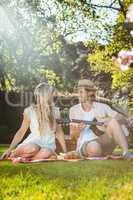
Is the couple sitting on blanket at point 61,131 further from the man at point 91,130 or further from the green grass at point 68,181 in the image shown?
the green grass at point 68,181

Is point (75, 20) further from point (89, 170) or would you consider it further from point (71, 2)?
point (89, 170)

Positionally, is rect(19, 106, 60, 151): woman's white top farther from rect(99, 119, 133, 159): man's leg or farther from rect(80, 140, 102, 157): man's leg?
rect(99, 119, 133, 159): man's leg

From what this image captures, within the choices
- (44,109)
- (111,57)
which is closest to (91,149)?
(44,109)

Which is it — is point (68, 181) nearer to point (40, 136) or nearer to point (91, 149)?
point (91, 149)

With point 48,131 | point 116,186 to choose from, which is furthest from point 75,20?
point 116,186

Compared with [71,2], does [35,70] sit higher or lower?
lower

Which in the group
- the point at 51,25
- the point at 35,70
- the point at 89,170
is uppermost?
the point at 51,25

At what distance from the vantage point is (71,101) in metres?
9.15

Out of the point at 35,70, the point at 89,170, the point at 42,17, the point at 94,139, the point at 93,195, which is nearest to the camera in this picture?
the point at 93,195

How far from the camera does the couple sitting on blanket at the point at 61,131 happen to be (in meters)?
6.71

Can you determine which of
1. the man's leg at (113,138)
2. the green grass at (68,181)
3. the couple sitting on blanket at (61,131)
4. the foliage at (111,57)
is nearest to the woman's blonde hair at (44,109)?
the couple sitting on blanket at (61,131)

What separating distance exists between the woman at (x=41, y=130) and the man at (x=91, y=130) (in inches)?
9.2

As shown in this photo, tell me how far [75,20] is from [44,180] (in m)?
8.94

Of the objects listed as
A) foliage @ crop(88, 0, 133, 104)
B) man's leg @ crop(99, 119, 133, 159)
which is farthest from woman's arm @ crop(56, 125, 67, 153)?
foliage @ crop(88, 0, 133, 104)
